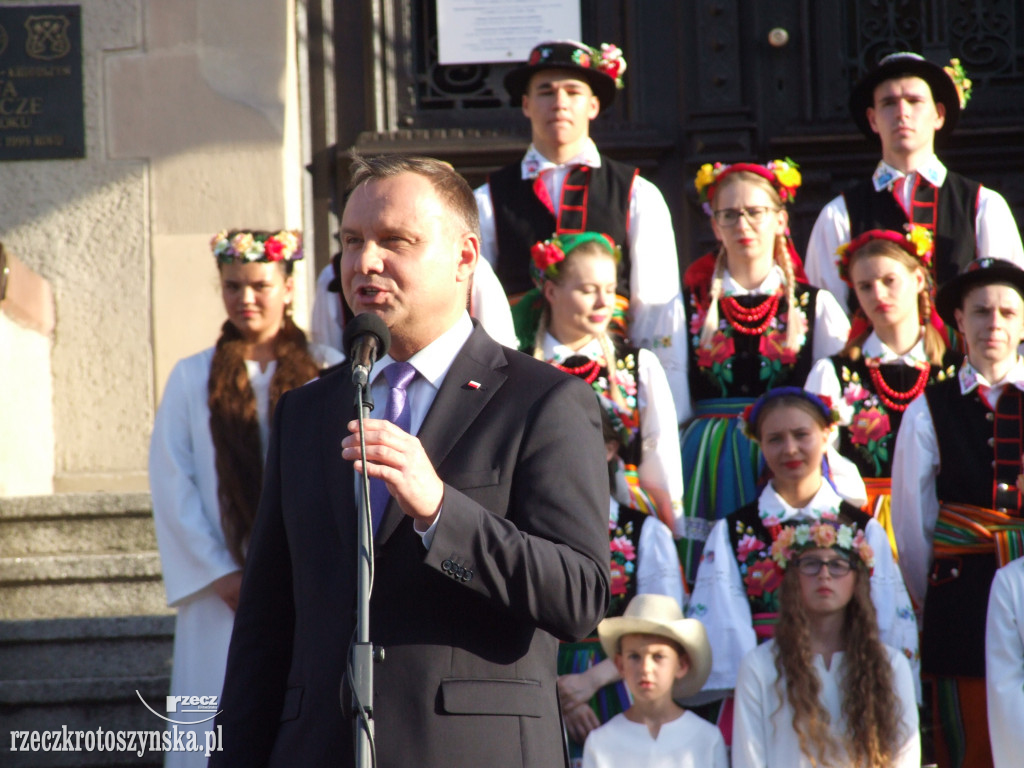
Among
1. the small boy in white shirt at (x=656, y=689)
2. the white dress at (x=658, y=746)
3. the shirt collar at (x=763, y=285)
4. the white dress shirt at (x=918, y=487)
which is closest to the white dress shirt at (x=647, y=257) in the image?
the shirt collar at (x=763, y=285)

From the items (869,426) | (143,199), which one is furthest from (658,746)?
(143,199)

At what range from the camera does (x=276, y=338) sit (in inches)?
181

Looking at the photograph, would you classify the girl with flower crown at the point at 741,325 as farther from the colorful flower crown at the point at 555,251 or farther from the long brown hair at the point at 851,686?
the long brown hair at the point at 851,686

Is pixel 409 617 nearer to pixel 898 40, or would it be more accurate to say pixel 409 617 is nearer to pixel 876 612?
pixel 876 612

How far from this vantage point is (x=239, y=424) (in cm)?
436

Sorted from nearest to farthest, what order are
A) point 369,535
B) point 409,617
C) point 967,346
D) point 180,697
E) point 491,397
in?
1. point 369,535
2. point 409,617
3. point 491,397
4. point 180,697
5. point 967,346

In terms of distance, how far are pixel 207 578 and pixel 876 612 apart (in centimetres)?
202

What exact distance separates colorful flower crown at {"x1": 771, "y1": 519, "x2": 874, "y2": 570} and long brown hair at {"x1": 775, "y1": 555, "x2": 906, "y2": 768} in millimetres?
77

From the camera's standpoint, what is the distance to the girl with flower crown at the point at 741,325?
16.6 ft

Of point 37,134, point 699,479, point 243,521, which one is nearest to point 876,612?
point 699,479

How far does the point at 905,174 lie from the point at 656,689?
8.49 ft

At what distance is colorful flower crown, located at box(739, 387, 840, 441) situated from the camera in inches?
181

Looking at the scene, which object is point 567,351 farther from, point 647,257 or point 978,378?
point 978,378

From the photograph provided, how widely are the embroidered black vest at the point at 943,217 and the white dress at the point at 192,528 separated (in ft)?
8.34
